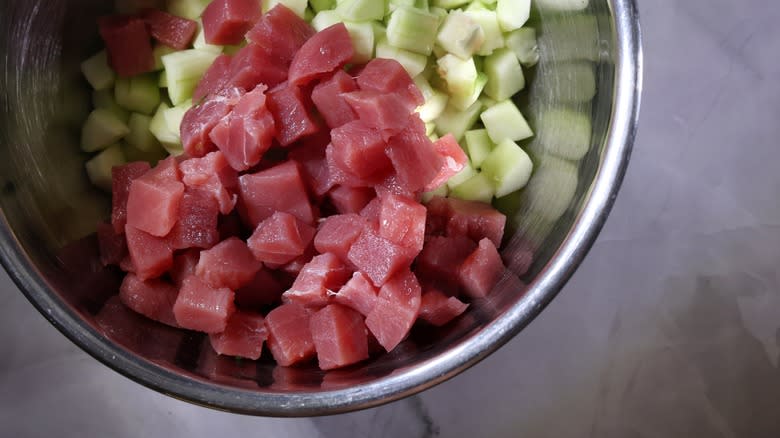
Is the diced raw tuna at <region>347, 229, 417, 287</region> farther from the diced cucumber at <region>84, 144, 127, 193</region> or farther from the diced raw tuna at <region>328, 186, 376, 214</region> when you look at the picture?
the diced cucumber at <region>84, 144, 127, 193</region>

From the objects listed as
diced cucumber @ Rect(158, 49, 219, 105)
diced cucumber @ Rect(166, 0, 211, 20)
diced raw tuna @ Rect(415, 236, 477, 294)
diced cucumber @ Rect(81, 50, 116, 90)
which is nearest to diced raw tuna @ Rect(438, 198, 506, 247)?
diced raw tuna @ Rect(415, 236, 477, 294)

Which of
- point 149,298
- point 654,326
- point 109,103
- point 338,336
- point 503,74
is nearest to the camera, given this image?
point 338,336

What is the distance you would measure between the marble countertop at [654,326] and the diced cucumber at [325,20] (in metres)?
0.90

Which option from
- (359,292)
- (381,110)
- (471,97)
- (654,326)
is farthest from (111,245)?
(654,326)

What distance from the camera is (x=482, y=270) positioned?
4.79 ft

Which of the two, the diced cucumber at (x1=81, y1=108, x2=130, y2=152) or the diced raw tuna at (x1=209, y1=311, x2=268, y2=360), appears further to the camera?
the diced cucumber at (x1=81, y1=108, x2=130, y2=152)

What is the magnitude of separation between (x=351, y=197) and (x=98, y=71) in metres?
0.75

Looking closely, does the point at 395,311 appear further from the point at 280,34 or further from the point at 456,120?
the point at 280,34

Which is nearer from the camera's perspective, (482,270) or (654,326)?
(482,270)

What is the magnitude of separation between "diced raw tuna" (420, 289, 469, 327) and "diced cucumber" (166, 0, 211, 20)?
0.93 metres

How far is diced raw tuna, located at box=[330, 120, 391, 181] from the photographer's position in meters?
1.43

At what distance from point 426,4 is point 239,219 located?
2.23ft

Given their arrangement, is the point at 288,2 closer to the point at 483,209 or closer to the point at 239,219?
the point at 239,219

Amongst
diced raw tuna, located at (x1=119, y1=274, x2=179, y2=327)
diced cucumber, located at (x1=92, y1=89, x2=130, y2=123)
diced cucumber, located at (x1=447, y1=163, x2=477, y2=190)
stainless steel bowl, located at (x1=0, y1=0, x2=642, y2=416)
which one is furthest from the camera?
diced cucumber, located at (x1=92, y1=89, x2=130, y2=123)
